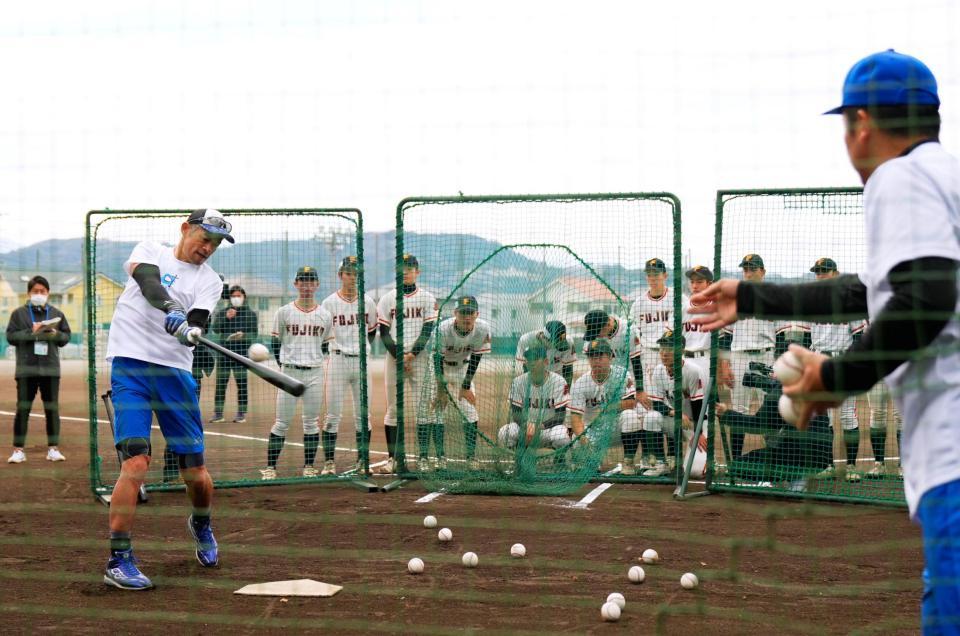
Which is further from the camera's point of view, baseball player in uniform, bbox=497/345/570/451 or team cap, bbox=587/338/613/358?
team cap, bbox=587/338/613/358

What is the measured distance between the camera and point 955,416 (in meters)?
2.49

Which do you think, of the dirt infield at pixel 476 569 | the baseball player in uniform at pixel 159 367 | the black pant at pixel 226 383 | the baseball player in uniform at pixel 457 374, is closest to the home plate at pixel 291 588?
the dirt infield at pixel 476 569

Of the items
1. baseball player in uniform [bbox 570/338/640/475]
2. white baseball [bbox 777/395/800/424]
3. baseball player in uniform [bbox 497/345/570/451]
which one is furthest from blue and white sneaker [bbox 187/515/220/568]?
white baseball [bbox 777/395/800/424]

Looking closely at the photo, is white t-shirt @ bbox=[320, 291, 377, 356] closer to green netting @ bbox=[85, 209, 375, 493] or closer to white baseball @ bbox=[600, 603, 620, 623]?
green netting @ bbox=[85, 209, 375, 493]

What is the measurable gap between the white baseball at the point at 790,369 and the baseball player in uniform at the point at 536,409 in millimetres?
6150

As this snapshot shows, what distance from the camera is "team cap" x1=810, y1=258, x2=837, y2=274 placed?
8641 mm

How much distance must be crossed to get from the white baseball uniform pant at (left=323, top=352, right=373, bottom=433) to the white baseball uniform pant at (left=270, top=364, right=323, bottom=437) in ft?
0.31

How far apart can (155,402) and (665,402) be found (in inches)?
203

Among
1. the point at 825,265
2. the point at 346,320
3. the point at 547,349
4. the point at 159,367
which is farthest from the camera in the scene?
the point at 346,320

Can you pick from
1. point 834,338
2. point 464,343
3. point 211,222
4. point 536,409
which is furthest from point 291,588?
point 834,338

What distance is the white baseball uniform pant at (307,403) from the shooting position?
9.73m

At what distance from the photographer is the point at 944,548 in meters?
2.44

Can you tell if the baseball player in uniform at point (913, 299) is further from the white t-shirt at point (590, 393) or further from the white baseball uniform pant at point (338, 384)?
the white baseball uniform pant at point (338, 384)

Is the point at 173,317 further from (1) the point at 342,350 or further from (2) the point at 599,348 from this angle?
(2) the point at 599,348
